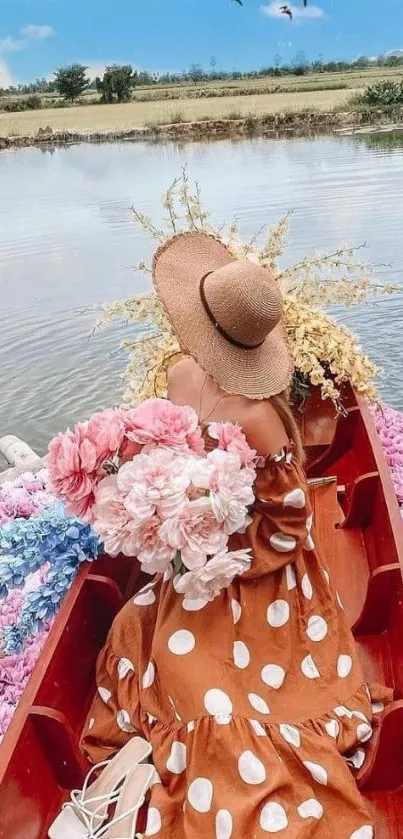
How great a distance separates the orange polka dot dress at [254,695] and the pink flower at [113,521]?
240 mm

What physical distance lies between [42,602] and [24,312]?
765 centimetres

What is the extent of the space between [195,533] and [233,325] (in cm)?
48

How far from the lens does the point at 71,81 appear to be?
36.8 m

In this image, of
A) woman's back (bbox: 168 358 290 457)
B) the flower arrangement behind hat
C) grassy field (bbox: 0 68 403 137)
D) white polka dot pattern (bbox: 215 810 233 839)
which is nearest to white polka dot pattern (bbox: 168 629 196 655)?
white polka dot pattern (bbox: 215 810 233 839)

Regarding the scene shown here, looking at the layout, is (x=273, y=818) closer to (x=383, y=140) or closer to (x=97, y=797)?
(x=97, y=797)

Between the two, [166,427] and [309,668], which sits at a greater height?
[166,427]

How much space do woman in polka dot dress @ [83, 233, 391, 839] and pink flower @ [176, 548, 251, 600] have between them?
78 millimetres

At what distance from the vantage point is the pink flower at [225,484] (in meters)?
1.40

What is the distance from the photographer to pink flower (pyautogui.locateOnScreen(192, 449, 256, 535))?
55.2 inches

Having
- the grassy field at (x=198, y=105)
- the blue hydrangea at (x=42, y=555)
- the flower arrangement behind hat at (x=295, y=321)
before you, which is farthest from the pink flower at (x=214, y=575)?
the grassy field at (x=198, y=105)

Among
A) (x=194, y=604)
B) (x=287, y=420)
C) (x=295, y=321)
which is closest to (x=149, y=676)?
(x=194, y=604)

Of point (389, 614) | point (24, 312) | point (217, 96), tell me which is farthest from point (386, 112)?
point (389, 614)

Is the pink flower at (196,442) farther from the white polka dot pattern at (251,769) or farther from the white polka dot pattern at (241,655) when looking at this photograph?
the white polka dot pattern at (251,769)

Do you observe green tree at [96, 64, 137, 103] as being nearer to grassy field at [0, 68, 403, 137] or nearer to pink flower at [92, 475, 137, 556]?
grassy field at [0, 68, 403, 137]
